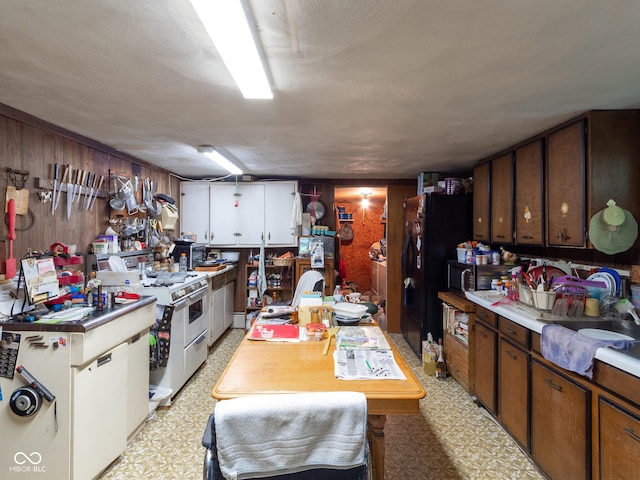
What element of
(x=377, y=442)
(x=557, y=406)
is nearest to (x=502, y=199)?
(x=557, y=406)

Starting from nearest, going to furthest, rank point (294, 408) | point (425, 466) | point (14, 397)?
1. point (294, 408)
2. point (14, 397)
3. point (425, 466)

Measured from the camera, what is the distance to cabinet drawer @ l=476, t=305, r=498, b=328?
248cm

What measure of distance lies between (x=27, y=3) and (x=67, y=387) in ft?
5.72

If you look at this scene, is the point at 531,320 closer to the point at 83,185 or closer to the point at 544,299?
the point at 544,299

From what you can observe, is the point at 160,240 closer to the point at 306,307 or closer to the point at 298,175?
the point at 298,175

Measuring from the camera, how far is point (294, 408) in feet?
3.19

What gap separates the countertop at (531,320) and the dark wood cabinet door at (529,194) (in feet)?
1.92

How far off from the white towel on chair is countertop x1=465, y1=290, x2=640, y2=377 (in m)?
1.21

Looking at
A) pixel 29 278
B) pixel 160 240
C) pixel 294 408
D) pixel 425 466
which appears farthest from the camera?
pixel 160 240

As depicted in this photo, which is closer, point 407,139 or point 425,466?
point 425,466

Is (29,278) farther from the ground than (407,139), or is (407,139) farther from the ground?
(407,139)

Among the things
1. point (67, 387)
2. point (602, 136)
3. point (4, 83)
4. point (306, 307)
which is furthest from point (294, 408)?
point (602, 136)

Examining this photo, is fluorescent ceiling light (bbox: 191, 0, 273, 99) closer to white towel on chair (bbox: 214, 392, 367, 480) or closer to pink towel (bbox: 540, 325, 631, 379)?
white towel on chair (bbox: 214, 392, 367, 480)

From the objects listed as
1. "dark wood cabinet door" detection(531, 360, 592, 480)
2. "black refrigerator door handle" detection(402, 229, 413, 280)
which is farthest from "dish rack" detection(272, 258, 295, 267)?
"dark wood cabinet door" detection(531, 360, 592, 480)
